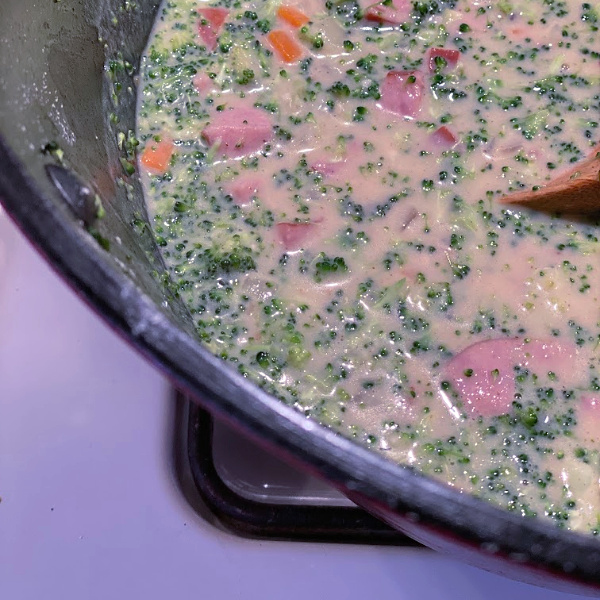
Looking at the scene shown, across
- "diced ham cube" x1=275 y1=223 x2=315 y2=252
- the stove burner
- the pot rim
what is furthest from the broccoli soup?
the pot rim

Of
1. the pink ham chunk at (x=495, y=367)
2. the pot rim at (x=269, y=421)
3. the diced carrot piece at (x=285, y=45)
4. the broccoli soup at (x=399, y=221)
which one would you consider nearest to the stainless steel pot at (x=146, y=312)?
the pot rim at (x=269, y=421)

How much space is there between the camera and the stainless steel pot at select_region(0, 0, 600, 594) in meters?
0.72

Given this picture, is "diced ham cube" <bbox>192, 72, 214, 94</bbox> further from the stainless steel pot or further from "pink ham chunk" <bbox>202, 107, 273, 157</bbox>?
the stainless steel pot

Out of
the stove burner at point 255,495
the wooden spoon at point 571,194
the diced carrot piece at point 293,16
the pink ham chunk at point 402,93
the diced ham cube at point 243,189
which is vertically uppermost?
the diced carrot piece at point 293,16

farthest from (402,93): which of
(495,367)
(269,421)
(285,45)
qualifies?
(269,421)

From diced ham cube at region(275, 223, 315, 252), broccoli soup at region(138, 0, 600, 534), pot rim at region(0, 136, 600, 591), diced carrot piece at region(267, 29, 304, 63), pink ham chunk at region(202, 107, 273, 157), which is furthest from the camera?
diced carrot piece at region(267, 29, 304, 63)

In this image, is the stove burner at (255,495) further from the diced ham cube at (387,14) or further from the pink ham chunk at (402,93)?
the diced ham cube at (387,14)

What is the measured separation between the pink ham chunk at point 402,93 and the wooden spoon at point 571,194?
25 cm

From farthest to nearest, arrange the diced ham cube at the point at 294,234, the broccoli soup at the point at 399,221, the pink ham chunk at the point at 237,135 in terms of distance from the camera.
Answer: the pink ham chunk at the point at 237,135 < the diced ham cube at the point at 294,234 < the broccoli soup at the point at 399,221

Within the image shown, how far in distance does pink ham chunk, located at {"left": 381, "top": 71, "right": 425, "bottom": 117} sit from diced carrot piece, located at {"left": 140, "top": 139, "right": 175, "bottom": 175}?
1.29 feet

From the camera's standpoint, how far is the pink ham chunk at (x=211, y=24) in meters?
1.54

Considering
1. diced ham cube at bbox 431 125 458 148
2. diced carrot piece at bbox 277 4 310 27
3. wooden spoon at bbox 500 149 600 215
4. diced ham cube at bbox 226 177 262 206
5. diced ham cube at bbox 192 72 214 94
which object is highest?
diced carrot piece at bbox 277 4 310 27

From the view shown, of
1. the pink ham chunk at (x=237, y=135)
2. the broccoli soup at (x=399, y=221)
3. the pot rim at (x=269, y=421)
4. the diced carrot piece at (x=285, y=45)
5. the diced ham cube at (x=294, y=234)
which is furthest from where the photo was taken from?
the diced carrot piece at (x=285, y=45)

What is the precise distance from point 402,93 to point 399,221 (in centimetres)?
28
